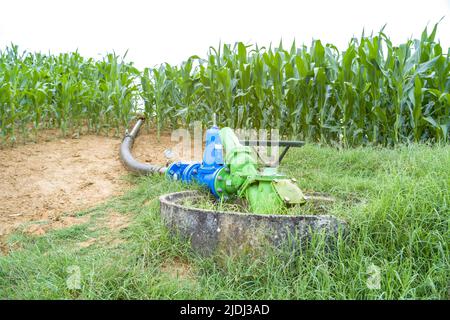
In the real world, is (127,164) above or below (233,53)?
below

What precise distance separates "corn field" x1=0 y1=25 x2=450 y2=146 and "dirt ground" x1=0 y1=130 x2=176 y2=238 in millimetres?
451

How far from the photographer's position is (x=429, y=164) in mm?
3477

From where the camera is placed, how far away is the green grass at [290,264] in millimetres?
2389

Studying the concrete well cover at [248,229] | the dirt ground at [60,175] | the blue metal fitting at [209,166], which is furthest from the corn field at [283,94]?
the concrete well cover at [248,229]

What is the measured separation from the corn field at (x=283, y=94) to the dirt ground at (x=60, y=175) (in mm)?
451

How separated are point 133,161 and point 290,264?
3561 mm

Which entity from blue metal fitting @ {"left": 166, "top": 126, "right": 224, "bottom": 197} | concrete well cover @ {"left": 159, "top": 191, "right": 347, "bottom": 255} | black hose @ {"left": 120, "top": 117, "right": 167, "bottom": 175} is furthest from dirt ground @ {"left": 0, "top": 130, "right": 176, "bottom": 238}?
concrete well cover @ {"left": 159, "top": 191, "right": 347, "bottom": 255}

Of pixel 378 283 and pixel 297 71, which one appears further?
pixel 297 71

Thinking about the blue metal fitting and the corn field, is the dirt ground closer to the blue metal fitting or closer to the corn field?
the corn field

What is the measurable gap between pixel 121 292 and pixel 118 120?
204 inches

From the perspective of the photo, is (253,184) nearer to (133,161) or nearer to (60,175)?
(133,161)

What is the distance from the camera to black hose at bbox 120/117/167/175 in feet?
17.1

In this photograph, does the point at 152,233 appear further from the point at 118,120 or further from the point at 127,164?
the point at 118,120

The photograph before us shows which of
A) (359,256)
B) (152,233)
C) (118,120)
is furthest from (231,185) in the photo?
(118,120)
